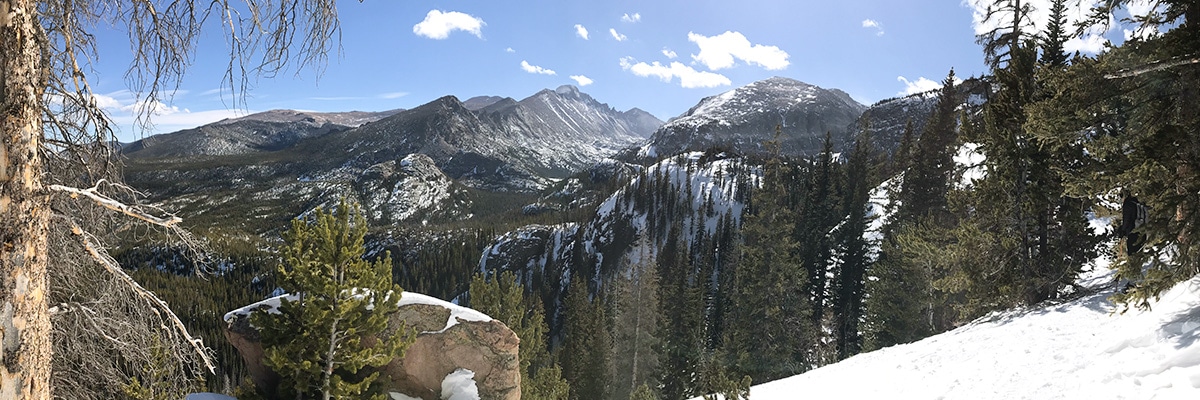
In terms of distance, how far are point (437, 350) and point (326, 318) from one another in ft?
10.8

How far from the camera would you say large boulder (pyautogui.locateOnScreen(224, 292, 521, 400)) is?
496 inches

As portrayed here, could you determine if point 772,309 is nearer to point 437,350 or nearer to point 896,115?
point 437,350

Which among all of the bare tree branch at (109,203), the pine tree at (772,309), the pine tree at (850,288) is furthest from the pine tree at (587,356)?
the bare tree branch at (109,203)

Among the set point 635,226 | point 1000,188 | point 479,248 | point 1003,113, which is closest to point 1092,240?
point 1000,188

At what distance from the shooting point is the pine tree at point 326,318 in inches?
411

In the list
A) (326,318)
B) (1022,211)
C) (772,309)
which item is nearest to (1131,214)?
(1022,211)

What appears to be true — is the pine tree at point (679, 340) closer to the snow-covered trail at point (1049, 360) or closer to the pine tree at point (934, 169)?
the pine tree at point (934, 169)

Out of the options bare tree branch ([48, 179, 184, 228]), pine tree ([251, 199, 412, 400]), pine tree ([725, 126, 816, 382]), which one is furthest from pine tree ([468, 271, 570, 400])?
bare tree branch ([48, 179, 184, 228])

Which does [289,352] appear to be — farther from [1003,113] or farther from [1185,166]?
[1003,113]

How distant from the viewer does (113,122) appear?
145 inches

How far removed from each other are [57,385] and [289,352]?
6.67 m

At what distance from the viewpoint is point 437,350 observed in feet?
→ 42.7

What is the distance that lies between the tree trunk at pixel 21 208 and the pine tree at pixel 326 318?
305 inches

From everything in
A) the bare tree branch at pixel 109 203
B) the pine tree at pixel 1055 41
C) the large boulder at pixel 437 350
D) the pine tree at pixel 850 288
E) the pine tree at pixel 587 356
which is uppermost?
the pine tree at pixel 1055 41
